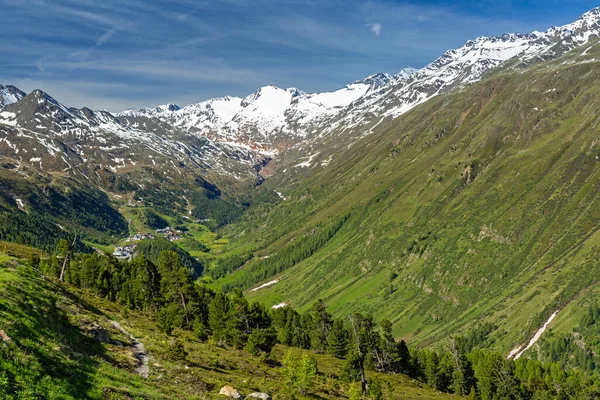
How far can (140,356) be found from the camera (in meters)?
49.5

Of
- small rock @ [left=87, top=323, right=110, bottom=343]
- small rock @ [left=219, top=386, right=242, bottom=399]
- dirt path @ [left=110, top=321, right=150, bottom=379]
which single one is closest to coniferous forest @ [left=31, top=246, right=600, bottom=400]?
dirt path @ [left=110, top=321, right=150, bottom=379]

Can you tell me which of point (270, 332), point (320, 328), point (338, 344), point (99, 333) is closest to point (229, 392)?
point (99, 333)

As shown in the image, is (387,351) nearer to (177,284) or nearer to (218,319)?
(218,319)

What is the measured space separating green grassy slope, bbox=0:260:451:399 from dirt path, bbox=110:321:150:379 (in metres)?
0.70

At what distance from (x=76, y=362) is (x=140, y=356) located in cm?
1694

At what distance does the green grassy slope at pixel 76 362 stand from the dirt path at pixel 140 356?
70 centimetres

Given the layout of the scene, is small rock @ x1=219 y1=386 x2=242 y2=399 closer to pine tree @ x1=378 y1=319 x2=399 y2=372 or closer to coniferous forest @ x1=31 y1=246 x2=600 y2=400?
coniferous forest @ x1=31 y1=246 x2=600 y2=400

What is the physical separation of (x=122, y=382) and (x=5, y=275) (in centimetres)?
2117

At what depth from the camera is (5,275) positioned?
45.7m

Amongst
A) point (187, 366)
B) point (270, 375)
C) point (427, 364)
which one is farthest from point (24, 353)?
point (427, 364)

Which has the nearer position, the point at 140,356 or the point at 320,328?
the point at 140,356

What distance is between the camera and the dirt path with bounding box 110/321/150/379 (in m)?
42.9

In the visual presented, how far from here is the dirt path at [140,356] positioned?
4288cm

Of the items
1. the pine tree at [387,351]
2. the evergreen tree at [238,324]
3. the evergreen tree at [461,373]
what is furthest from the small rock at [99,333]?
the evergreen tree at [461,373]
